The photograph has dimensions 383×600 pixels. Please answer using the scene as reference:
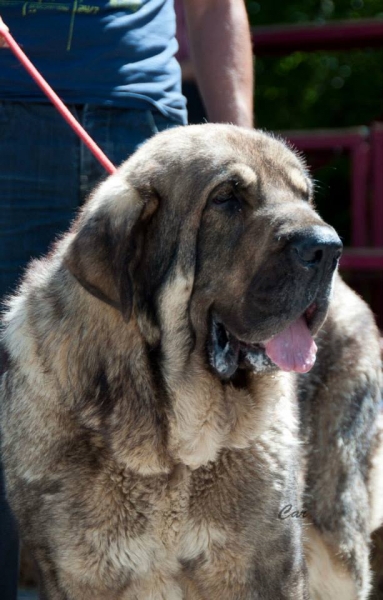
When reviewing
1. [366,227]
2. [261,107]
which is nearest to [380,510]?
[366,227]

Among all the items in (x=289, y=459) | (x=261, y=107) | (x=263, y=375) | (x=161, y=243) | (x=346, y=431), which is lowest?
(x=261, y=107)

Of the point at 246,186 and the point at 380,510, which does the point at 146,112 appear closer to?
the point at 246,186

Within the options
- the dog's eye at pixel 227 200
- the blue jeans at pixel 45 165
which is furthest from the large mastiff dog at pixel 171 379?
the blue jeans at pixel 45 165

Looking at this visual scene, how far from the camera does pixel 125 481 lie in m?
2.85

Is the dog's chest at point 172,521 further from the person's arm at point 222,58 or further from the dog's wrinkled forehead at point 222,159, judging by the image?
the person's arm at point 222,58

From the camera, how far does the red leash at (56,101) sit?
9.96 feet

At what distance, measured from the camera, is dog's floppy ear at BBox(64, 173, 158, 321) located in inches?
109

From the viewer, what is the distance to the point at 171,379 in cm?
291

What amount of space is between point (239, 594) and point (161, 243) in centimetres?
101

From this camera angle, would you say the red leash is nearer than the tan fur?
Yes

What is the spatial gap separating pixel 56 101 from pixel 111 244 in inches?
22.0

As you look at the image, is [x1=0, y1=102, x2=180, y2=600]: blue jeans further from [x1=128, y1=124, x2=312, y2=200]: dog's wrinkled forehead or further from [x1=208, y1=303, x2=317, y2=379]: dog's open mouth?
[x1=208, y1=303, x2=317, y2=379]: dog's open mouth

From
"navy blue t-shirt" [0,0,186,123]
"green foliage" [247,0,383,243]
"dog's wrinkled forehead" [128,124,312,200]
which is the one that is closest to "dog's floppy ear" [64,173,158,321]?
"dog's wrinkled forehead" [128,124,312,200]

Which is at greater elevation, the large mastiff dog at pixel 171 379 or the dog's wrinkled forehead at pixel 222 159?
the dog's wrinkled forehead at pixel 222 159
